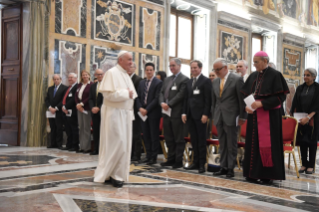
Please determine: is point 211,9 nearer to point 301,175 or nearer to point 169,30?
point 169,30

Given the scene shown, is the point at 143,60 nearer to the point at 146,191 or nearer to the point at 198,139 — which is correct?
the point at 198,139

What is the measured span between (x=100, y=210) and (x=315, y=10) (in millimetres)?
18312

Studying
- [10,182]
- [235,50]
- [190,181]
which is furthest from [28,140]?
[235,50]

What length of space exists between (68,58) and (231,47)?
6.69 m

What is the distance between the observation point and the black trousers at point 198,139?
5.68 m

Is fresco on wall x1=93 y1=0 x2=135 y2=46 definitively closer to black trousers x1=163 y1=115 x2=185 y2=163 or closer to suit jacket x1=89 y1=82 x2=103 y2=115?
suit jacket x1=89 y1=82 x2=103 y2=115

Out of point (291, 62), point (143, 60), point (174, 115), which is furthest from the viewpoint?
point (291, 62)

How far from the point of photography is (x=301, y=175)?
564 cm

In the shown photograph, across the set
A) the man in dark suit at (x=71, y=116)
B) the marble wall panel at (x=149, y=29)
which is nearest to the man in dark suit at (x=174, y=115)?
the man in dark suit at (x=71, y=116)

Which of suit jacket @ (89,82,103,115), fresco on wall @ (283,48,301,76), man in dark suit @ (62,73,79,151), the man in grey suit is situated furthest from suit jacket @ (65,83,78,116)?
fresco on wall @ (283,48,301,76)

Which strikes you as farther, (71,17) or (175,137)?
(71,17)

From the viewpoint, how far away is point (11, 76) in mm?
8930

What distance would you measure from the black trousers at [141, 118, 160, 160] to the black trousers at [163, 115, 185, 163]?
23 centimetres

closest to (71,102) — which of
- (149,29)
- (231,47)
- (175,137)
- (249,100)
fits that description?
(175,137)
